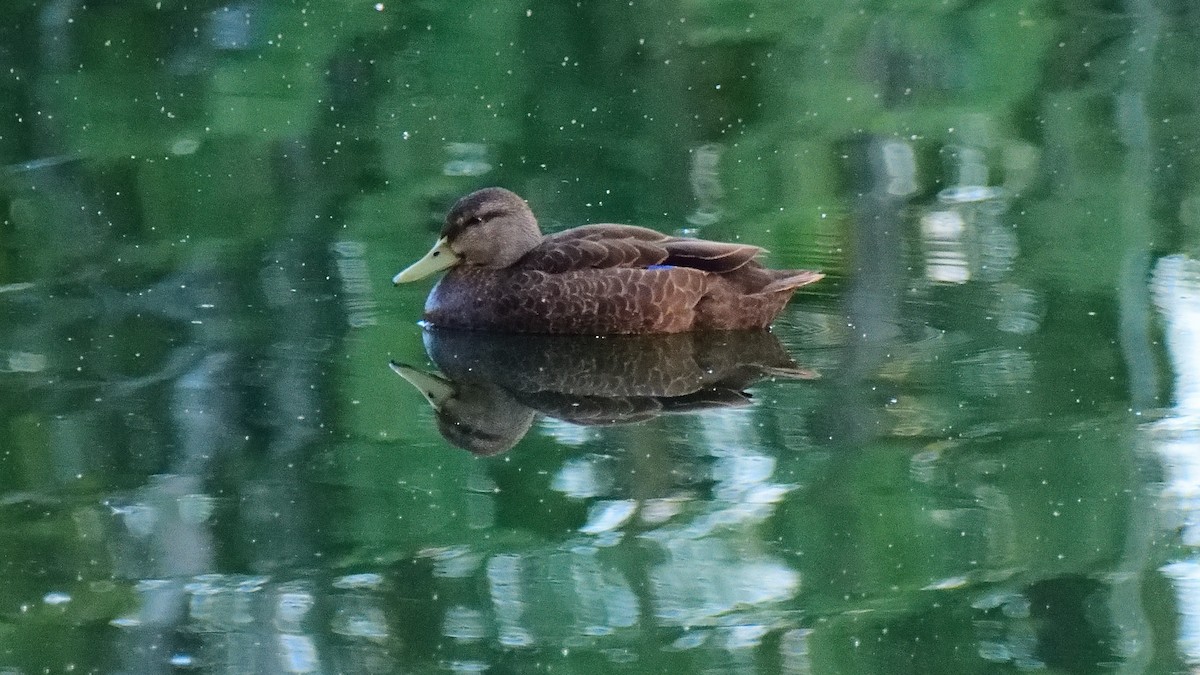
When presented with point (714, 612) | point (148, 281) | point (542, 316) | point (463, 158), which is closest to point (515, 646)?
point (714, 612)

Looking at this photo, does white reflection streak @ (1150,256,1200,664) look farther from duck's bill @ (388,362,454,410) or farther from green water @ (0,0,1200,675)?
duck's bill @ (388,362,454,410)

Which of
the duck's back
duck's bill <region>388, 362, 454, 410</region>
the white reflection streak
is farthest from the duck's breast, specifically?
the white reflection streak

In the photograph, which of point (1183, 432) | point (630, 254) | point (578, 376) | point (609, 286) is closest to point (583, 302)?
point (609, 286)

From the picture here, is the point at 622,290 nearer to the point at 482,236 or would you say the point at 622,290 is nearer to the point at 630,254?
the point at 630,254

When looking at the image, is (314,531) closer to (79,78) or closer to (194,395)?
(194,395)

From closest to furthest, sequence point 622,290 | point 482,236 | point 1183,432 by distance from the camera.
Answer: point 1183,432
point 622,290
point 482,236
